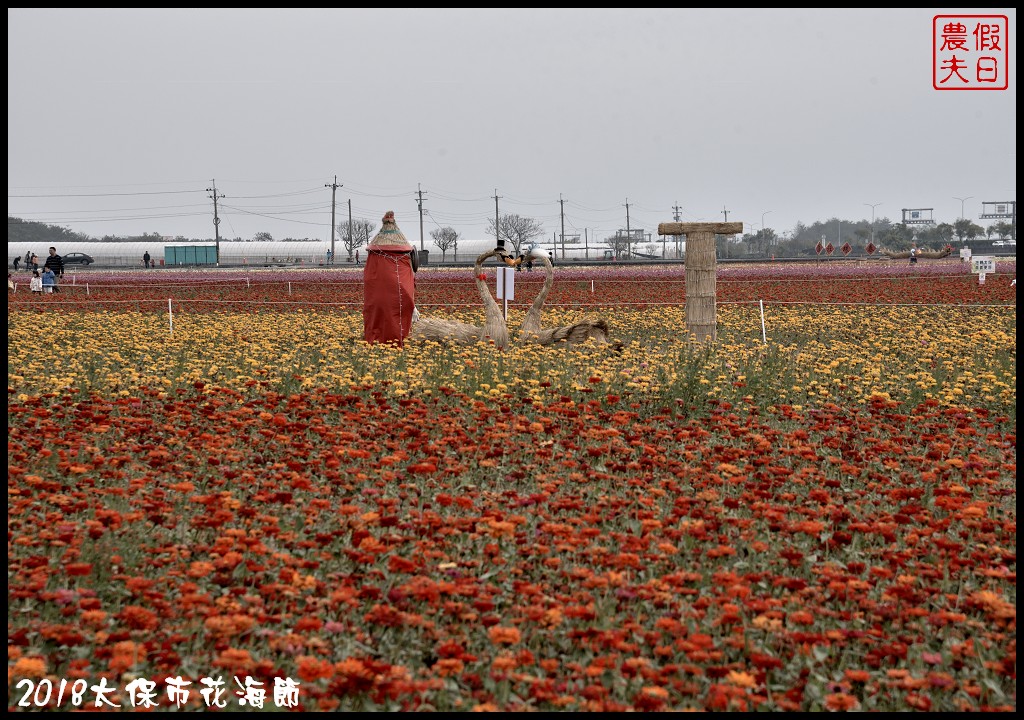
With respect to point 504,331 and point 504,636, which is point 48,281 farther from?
point 504,636

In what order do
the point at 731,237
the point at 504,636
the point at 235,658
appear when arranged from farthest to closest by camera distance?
the point at 731,237 → the point at 504,636 → the point at 235,658

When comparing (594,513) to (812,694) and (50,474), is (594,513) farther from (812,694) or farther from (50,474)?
(50,474)

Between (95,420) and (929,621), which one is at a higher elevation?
(95,420)

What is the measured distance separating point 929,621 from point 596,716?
1654 millimetres

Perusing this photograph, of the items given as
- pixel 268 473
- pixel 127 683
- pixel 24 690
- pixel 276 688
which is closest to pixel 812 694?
pixel 276 688

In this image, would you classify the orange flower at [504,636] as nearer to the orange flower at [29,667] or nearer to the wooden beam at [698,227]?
the orange flower at [29,667]

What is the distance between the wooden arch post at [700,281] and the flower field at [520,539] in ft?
13.2

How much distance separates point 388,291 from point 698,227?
180 inches

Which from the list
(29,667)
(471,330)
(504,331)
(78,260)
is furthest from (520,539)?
(78,260)

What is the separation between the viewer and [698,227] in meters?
15.0

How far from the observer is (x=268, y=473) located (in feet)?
20.5

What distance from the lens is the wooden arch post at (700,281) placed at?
1495 centimetres

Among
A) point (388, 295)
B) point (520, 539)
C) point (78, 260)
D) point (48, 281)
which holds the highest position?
point (78, 260)

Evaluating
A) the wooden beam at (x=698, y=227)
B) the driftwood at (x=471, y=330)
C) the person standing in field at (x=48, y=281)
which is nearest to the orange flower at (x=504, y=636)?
the driftwood at (x=471, y=330)
